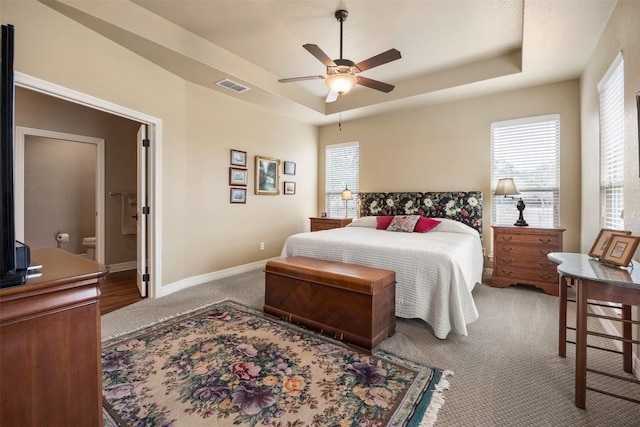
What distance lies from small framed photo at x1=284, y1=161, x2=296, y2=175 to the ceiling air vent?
62.3 inches

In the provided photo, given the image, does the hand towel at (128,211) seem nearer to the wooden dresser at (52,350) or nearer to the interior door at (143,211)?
the interior door at (143,211)

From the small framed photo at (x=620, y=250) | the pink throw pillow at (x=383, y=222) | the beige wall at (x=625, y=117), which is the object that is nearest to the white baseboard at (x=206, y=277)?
the pink throw pillow at (x=383, y=222)

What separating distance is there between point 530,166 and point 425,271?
2.87 m

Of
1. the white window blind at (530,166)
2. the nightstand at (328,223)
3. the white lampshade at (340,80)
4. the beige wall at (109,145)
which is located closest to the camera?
the white lampshade at (340,80)

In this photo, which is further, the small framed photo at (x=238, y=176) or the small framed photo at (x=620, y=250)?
the small framed photo at (x=238, y=176)

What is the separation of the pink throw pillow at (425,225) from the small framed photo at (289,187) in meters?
2.48

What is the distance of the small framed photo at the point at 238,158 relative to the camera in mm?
4438

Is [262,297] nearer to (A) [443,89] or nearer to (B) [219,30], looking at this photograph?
(B) [219,30]

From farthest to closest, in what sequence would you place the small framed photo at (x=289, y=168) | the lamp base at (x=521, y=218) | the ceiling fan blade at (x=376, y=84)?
the small framed photo at (x=289, y=168), the lamp base at (x=521, y=218), the ceiling fan blade at (x=376, y=84)

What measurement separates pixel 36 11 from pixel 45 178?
3512 millimetres

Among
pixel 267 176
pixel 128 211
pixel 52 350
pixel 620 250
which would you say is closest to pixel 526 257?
pixel 620 250

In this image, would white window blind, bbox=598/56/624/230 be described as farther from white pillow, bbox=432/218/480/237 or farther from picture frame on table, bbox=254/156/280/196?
picture frame on table, bbox=254/156/280/196

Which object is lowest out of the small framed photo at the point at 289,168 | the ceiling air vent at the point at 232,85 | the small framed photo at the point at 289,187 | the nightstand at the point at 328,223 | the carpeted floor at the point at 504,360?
the carpeted floor at the point at 504,360

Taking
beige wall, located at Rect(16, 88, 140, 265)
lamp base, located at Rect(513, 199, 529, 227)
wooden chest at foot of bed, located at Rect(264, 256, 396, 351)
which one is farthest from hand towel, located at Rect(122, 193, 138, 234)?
lamp base, located at Rect(513, 199, 529, 227)
